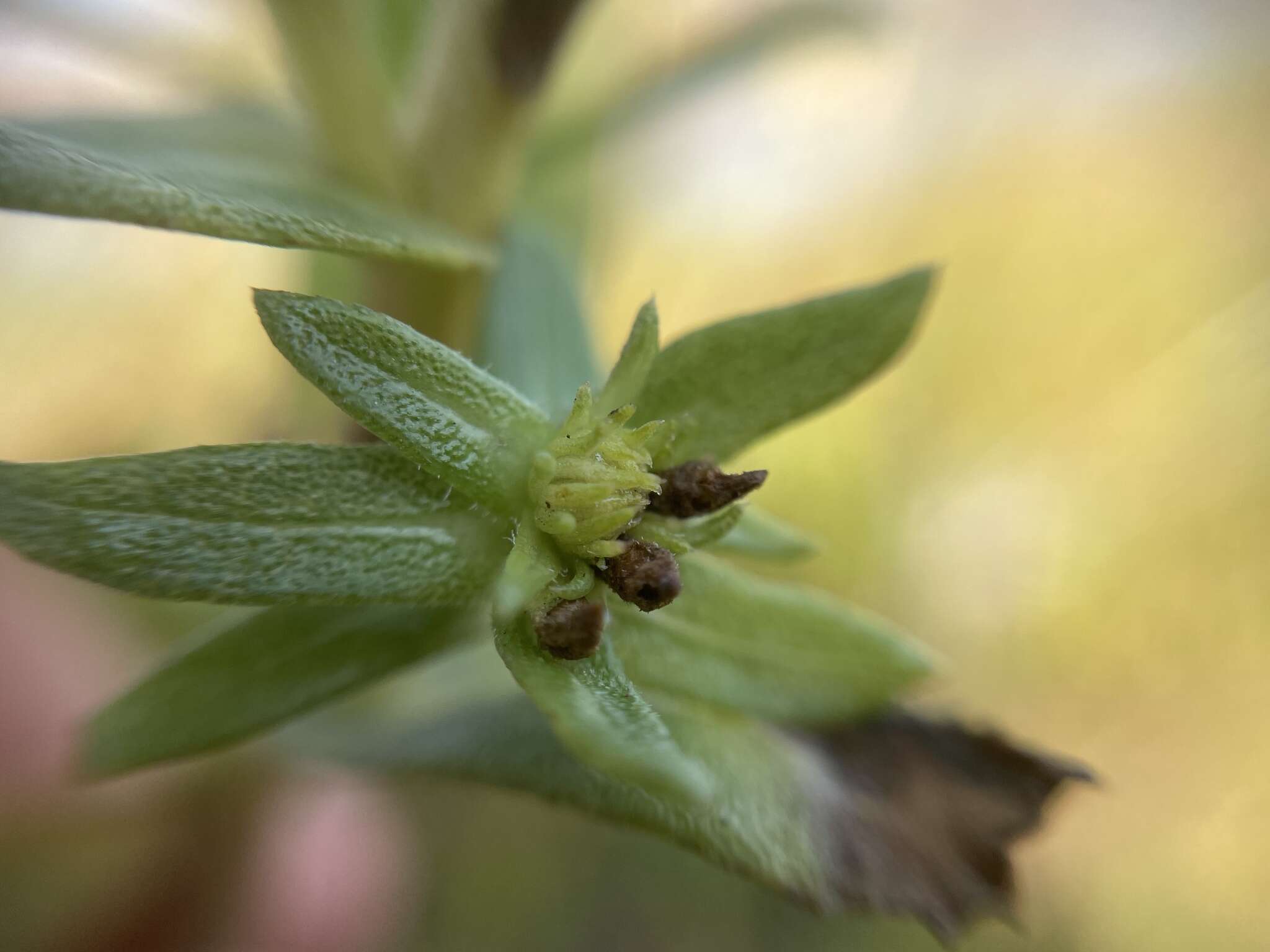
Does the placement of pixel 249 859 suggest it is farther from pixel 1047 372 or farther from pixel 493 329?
pixel 1047 372

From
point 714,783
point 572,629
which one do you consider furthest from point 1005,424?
point 572,629

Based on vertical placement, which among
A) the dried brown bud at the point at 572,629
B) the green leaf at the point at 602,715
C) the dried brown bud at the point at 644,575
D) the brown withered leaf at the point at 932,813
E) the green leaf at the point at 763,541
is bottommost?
the brown withered leaf at the point at 932,813

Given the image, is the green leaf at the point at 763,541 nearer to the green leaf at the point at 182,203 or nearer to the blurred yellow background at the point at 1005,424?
the green leaf at the point at 182,203

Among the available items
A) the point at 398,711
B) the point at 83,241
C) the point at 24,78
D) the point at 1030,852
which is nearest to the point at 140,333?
the point at 83,241

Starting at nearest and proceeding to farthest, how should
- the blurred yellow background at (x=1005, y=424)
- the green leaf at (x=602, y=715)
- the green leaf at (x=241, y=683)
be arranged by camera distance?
1. the green leaf at (x=602, y=715)
2. the green leaf at (x=241, y=683)
3. the blurred yellow background at (x=1005, y=424)

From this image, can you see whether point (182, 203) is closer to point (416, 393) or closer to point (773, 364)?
point (416, 393)

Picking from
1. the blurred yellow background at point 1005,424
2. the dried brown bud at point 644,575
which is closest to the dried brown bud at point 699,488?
the dried brown bud at point 644,575

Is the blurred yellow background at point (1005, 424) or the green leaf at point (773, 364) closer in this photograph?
the green leaf at point (773, 364)
